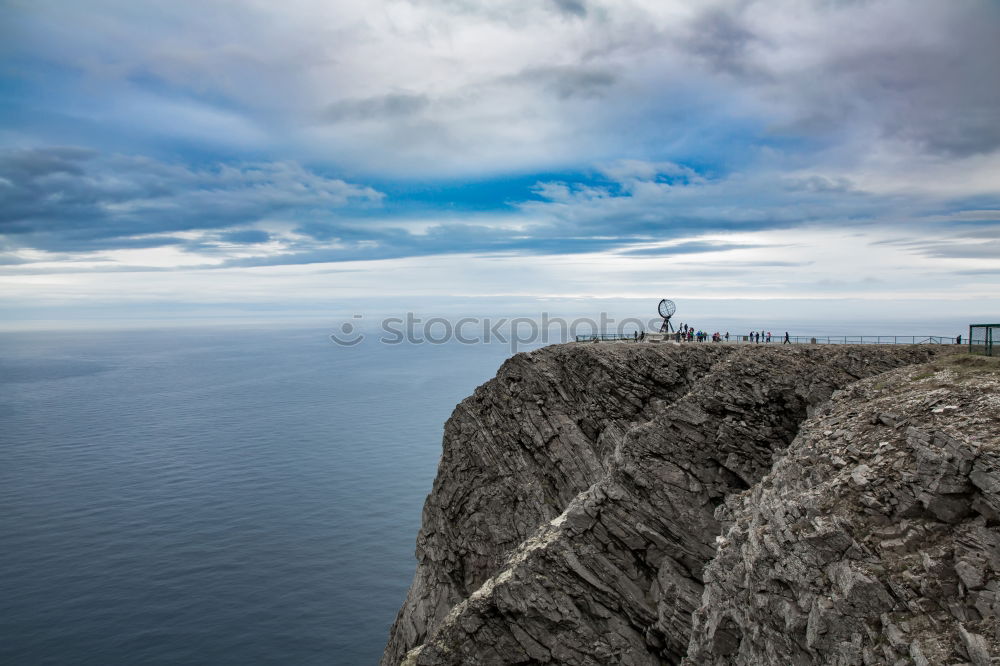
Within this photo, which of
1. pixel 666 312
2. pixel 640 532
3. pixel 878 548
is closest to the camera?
pixel 878 548

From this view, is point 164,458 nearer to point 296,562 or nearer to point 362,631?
point 296,562

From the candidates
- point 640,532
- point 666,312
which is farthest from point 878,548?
point 666,312

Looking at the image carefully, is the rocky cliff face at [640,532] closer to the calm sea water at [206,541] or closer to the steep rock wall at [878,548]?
the steep rock wall at [878,548]

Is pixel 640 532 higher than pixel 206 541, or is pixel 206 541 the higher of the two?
pixel 640 532

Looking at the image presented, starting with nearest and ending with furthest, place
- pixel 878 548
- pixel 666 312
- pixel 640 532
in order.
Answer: pixel 878 548 → pixel 640 532 → pixel 666 312

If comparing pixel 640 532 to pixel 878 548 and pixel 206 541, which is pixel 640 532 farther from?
pixel 206 541

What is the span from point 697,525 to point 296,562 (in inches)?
2356

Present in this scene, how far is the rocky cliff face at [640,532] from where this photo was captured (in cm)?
2541

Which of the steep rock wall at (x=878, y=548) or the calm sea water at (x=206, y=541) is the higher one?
the steep rock wall at (x=878, y=548)

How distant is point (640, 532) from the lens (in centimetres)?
3406

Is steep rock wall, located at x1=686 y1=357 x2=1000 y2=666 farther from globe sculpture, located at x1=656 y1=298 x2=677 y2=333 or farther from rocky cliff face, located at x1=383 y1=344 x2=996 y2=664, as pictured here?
globe sculpture, located at x1=656 y1=298 x2=677 y2=333

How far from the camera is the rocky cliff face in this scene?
25406 millimetres

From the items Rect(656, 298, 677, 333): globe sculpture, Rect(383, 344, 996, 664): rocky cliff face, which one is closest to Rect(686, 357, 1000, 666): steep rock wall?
Rect(383, 344, 996, 664): rocky cliff face

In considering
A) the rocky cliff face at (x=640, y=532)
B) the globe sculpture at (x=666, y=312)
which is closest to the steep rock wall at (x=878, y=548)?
the rocky cliff face at (x=640, y=532)
